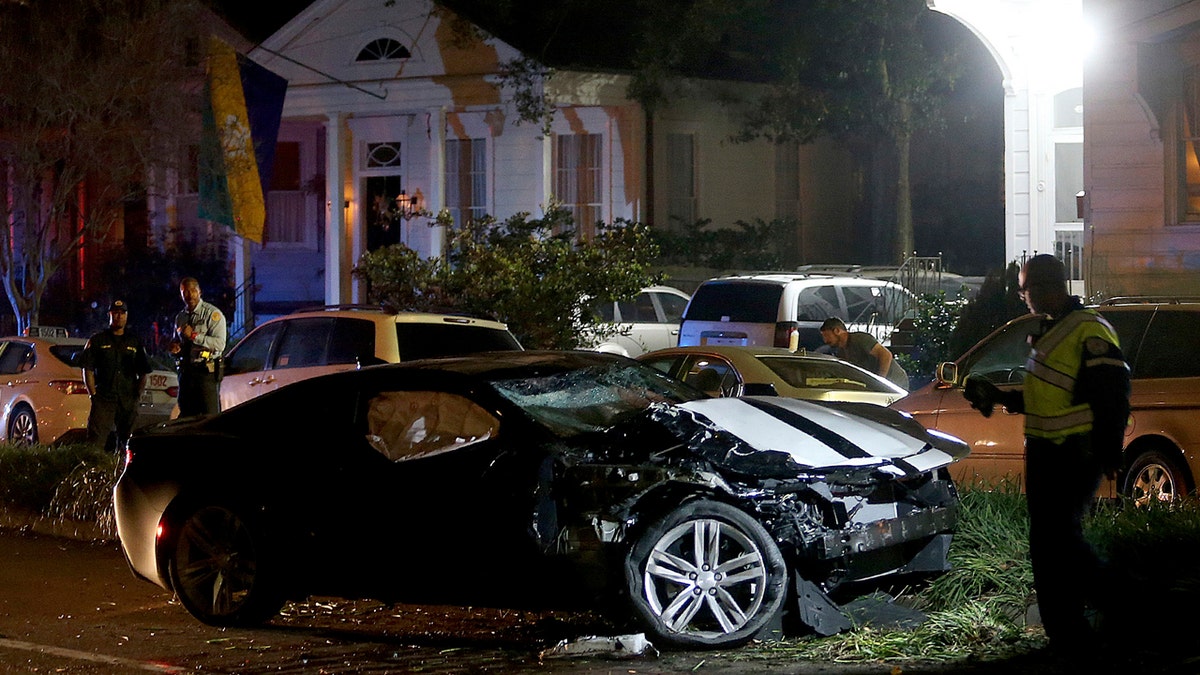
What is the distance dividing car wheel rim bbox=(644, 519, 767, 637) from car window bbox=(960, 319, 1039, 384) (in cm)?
438

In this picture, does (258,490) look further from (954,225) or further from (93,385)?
(954,225)

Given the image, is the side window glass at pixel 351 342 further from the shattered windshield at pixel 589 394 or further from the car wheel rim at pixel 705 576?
the car wheel rim at pixel 705 576

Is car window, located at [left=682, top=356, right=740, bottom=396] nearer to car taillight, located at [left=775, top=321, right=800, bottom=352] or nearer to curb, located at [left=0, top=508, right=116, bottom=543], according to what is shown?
curb, located at [left=0, top=508, right=116, bottom=543]

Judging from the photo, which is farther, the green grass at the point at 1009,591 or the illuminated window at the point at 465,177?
the illuminated window at the point at 465,177

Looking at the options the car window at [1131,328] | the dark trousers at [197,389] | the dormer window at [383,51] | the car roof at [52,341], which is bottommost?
the dark trousers at [197,389]

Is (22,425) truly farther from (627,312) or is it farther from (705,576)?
(705,576)

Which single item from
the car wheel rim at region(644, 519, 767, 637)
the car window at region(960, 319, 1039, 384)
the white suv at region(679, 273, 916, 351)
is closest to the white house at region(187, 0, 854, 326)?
the white suv at region(679, 273, 916, 351)

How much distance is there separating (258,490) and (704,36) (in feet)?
58.9

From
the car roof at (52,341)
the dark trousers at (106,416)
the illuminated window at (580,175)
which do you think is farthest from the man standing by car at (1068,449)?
A: the illuminated window at (580,175)

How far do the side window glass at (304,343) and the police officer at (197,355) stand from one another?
666 mm

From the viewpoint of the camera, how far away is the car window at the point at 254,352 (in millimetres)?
13766

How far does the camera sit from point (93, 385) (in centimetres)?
1408

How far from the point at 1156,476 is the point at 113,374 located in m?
8.81

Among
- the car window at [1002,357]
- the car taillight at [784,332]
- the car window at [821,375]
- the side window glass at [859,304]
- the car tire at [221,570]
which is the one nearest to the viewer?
the car tire at [221,570]
